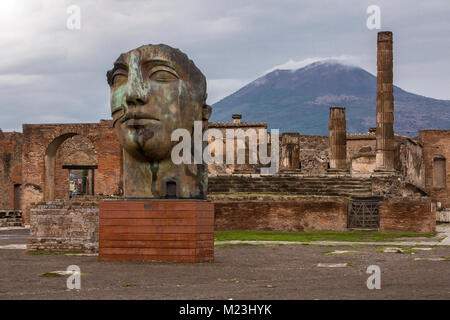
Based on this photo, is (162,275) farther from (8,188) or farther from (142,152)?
(8,188)

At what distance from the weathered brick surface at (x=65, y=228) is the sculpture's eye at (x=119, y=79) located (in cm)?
343

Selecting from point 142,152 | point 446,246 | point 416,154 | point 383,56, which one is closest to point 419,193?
point 383,56

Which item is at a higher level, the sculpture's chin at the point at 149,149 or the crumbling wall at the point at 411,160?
the crumbling wall at the point at 411,160

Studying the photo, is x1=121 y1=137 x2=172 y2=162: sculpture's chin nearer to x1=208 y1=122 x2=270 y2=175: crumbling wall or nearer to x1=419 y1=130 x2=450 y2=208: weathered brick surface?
x1=208 y1=122 x2=270 y2=175: crumbling wall

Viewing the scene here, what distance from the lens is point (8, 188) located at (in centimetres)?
3847

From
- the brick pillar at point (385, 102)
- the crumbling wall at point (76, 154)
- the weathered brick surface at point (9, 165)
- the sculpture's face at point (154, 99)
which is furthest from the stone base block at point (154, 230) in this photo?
the weathered brick surface at point (9, 165)

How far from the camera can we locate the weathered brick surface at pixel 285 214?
23781 mm

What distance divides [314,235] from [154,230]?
10.7 m

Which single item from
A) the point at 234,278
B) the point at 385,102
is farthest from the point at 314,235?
the point at 385,102

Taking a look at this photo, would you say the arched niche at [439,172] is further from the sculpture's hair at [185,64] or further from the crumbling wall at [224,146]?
the sculpture's hair at [185,64]

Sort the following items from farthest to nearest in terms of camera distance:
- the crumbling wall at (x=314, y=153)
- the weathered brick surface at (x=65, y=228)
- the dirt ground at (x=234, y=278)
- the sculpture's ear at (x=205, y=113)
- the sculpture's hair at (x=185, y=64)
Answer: the crumbling wall at (x=314, y=153), the weathered brick surface at (x=65, y=228), the sculpture's ear at (x=205, y=113), the sculpture's hair at (x=185, y=64), the dirt ground at (x=234, y=278)

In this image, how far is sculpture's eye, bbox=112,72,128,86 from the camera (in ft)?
39.8

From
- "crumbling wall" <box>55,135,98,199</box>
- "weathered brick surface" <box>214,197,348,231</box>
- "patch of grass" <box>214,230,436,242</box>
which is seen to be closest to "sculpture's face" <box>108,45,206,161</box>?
"patch of grass" <box>214,230,436,242</box>
